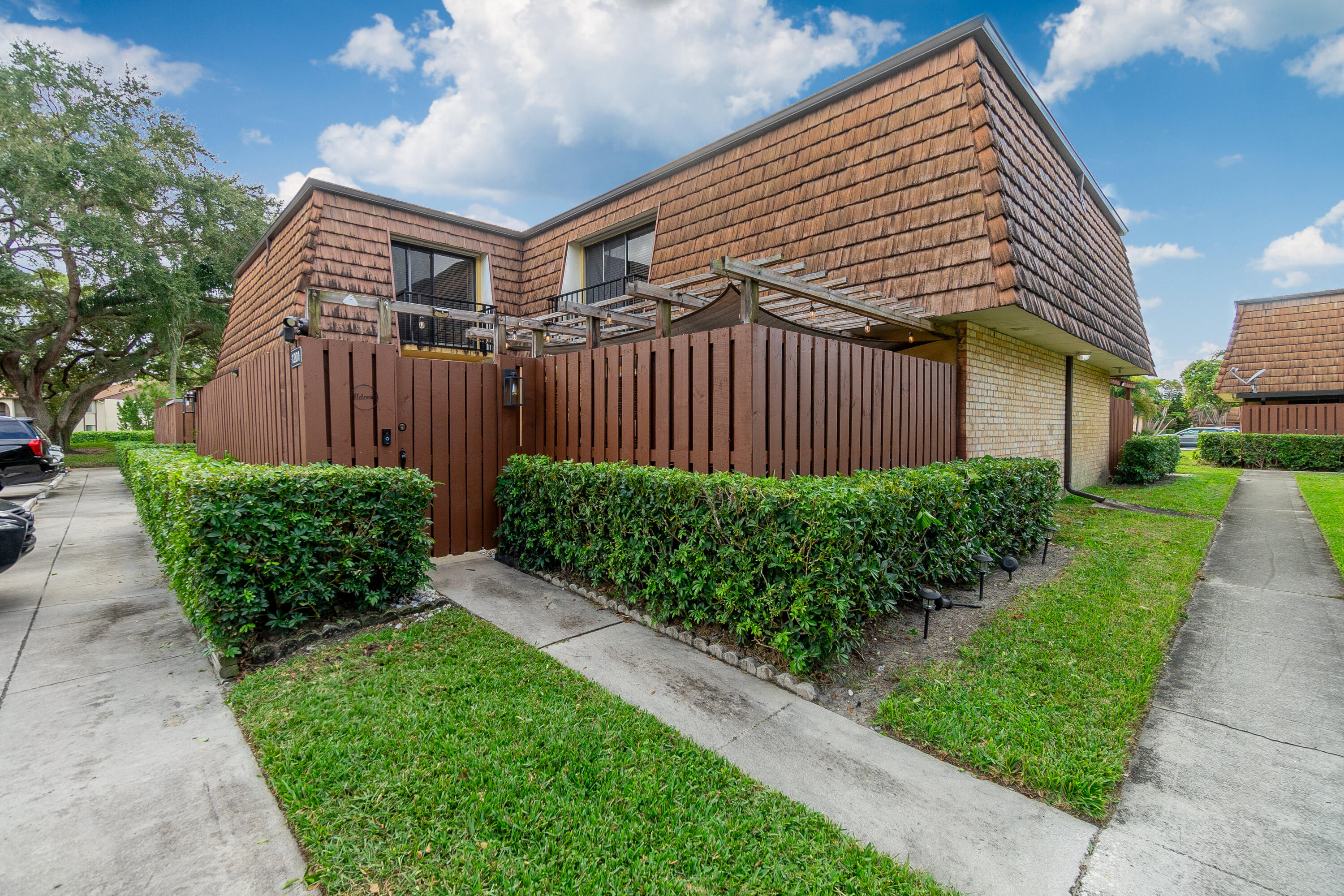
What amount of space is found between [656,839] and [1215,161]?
1046 inches

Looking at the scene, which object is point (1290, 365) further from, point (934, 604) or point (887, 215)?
point (934, 604)

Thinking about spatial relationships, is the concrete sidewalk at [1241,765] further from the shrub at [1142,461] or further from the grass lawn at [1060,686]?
the shrub at [1142,461]

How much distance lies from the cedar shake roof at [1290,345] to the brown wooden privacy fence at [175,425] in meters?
32.4

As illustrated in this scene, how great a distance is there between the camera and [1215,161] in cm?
1794

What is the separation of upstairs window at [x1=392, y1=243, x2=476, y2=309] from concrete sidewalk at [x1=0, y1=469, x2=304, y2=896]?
25.9 feet

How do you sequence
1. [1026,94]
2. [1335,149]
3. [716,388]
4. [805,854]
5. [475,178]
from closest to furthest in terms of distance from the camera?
[805,854]
[716,388]
[1026,94]
[475,178]
[1335,149]

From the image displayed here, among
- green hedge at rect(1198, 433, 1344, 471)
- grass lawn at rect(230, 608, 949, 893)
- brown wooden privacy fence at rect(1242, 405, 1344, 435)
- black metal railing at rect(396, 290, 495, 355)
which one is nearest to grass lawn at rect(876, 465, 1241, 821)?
grass lawn at rect(230, 608, 949, 893)

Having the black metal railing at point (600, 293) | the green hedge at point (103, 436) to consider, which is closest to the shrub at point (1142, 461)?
the black metal railing at point (600, 293)

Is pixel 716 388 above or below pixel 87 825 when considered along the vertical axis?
above

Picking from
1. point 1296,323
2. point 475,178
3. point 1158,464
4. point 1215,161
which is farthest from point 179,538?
point 1296,323

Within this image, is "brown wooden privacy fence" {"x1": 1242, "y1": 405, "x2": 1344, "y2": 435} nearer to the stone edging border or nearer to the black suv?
the stone edging border

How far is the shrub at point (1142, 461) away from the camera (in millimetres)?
12711

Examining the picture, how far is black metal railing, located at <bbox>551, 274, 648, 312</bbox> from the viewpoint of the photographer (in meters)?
10.6

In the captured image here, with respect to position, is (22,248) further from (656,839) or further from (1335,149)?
(1335,149)
